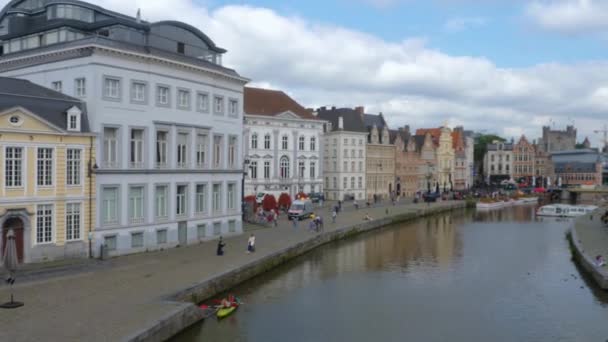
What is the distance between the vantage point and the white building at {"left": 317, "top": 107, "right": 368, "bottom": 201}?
76.7 m

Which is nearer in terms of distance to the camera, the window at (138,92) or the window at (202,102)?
the window at (138,92)

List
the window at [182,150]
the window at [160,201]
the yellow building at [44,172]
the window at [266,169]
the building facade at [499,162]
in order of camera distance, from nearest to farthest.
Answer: the yellow building at [44,172] → the window at [160,201] → the window at [182,150] → the window at [266,169] → the building facade at [499,162]

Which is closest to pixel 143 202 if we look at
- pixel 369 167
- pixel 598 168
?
pixel 369 167

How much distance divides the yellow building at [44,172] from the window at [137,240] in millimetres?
2962

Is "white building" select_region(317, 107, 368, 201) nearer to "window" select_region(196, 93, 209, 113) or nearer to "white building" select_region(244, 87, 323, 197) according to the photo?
"white building" select_region(244, 87, 323, 197)

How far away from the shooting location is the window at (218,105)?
1435 inches

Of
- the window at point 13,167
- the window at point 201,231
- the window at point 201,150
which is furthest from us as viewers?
the window at point 201,231

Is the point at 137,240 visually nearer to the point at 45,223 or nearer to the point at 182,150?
the point at 45,223

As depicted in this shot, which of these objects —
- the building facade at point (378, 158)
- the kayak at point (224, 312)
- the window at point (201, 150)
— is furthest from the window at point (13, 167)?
the building facade at point (378, 158)

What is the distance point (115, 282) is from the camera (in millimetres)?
23828

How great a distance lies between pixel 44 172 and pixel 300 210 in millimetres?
28199

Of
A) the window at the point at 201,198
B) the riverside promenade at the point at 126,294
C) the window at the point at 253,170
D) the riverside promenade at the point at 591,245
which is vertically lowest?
the riverside promenade at the point at 591,245

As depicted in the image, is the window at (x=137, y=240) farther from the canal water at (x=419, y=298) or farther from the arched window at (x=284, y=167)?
the arched window at (x=284, y=167)

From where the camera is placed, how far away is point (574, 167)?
12381cm
